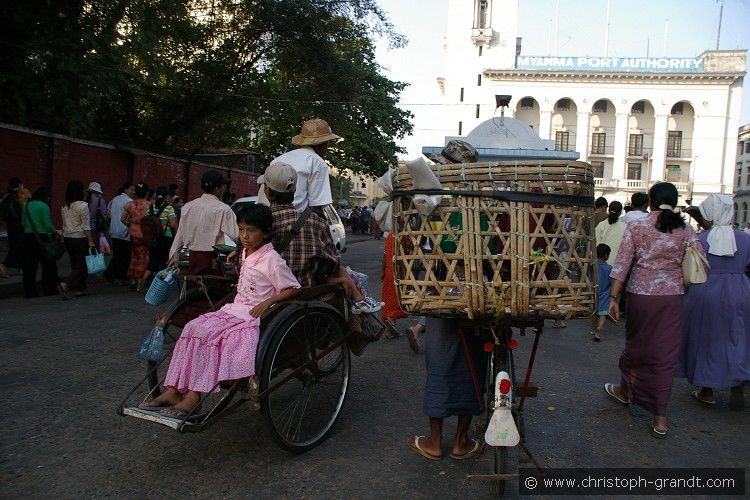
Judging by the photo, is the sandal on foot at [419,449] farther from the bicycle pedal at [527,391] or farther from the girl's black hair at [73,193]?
the girl's black hair at [73,193]

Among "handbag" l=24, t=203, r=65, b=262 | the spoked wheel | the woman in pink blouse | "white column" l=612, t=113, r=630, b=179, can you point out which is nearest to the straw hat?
the spoked wheel

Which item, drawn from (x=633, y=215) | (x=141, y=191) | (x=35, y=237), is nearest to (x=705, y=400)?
(x=633, y=215)

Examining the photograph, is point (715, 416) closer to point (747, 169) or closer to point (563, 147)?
point (563, 147)

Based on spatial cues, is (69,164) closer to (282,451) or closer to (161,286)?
(161,286)

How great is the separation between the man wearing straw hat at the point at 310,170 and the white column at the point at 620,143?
185ft

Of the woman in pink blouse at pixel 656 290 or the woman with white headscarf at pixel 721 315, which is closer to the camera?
the woman in pink blouse at pixel 656 290

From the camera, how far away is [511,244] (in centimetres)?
259

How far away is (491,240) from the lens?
107 inches

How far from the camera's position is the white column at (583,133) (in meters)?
56.1

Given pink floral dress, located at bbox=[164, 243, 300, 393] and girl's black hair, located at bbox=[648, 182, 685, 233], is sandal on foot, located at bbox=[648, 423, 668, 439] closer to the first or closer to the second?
girl's black hair, located at bbox=[648, 182, 685, 233]

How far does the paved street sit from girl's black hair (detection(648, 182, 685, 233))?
4.59 feet

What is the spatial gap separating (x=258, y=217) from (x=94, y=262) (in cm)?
581

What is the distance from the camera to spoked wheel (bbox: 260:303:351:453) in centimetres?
316

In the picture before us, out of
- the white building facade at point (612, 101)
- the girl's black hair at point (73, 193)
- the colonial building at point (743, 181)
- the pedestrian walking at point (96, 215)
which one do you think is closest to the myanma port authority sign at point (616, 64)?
the white building facade at point (612, 101)
